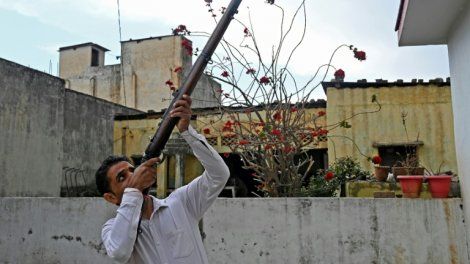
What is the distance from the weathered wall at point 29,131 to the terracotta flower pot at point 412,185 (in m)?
10.1

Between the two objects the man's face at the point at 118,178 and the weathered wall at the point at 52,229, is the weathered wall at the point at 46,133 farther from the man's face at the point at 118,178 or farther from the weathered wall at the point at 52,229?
the man's face at the point at 118,178

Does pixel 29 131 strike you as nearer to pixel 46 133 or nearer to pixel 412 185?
pixel 46 133

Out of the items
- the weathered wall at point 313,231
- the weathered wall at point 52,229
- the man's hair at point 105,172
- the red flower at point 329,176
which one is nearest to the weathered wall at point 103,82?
the weathered wall at point 52,229

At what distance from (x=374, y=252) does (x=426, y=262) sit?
501mm

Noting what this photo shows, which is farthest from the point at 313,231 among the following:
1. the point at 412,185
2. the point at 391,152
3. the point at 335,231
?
the point at 391,152

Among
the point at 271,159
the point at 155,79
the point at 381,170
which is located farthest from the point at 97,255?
the point at 155,79

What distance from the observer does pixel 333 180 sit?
6.20m

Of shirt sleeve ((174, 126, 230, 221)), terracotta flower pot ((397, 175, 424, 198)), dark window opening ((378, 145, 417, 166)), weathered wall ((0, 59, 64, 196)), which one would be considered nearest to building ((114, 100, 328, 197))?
dark window opening ((378, 145, 417, 166))

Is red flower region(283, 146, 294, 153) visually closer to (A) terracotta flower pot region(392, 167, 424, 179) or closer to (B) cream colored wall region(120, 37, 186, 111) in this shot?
(A) terracotta flower pot region(392, 167, 424, 179)

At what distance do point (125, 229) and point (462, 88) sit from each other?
138 inches

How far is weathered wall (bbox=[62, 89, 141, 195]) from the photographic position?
14336 millimetres

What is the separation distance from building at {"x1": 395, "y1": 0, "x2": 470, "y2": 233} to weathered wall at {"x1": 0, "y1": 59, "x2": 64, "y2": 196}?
10348 mm

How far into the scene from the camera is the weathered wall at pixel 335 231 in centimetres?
452

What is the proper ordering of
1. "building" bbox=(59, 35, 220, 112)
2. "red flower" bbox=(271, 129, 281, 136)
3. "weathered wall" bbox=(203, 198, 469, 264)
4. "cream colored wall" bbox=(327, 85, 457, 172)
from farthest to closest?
"building" bbox=(59, 35, 220, 112), "cream colored wall" bbox=(327, 85, 457, 172), "red flower" bbox=(271, 129, 281, 136), "weathered wall" bbox=(203, 198, 469, 264)
